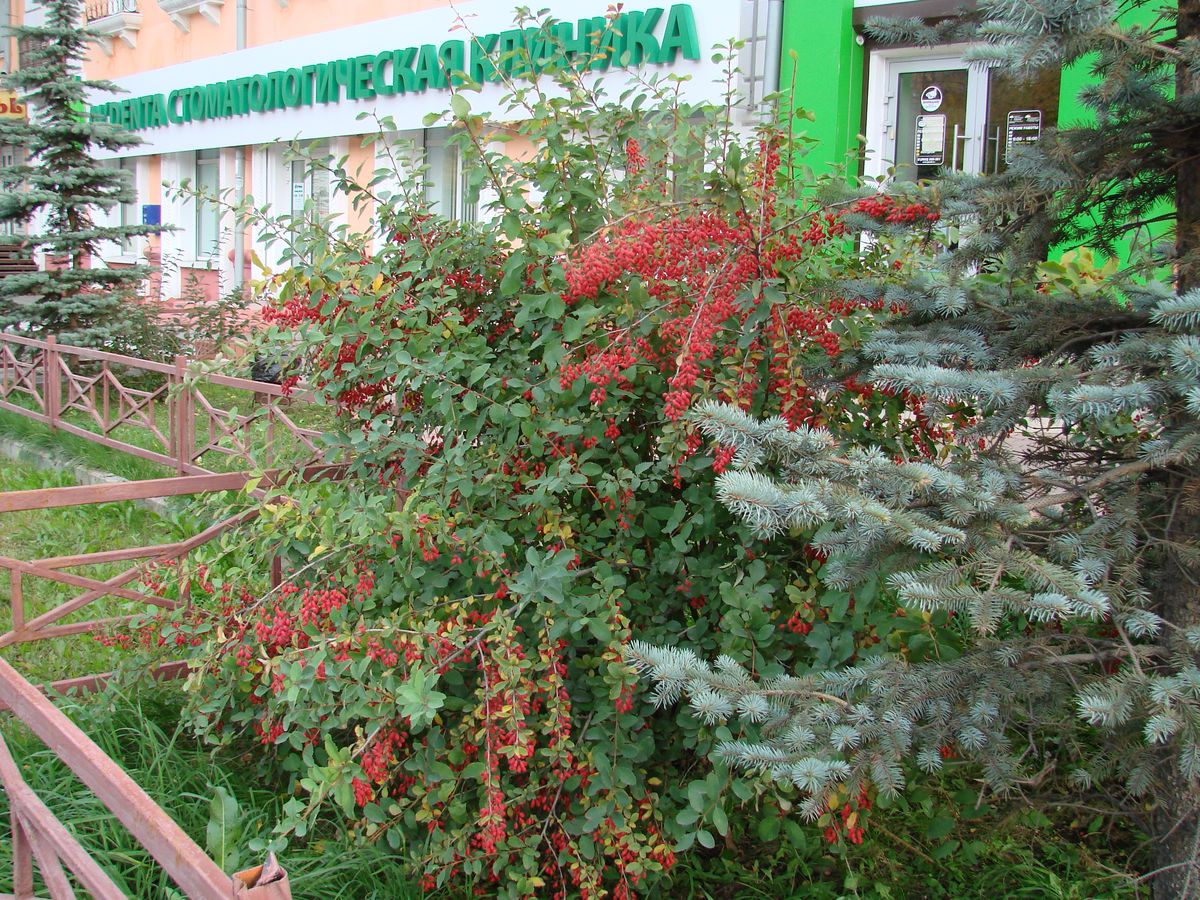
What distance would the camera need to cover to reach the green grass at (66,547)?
4.39 metres

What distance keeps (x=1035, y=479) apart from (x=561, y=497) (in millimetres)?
1193

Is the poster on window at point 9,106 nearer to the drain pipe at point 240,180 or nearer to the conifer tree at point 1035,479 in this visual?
the drain pipe at point 240,180

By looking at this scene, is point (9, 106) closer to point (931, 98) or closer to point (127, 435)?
point (127, 435)

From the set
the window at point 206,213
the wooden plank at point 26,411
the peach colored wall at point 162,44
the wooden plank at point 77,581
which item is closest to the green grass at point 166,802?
the wooden plank at point 77,581

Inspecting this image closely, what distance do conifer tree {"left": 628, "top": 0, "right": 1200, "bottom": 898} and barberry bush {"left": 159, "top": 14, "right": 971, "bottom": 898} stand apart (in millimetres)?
236

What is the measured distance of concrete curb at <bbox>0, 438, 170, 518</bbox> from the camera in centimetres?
668

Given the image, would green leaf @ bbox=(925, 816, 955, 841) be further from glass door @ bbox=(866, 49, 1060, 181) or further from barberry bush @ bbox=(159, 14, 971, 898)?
glass door @ bbox=(866, 49, 1060, 181)

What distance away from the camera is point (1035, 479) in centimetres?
222

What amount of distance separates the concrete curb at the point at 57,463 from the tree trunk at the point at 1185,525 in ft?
17.8

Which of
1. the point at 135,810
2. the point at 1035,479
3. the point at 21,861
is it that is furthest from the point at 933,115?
the point at 135,810

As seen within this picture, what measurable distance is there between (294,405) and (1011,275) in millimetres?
3820

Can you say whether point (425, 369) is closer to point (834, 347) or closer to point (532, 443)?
point (532, 443)

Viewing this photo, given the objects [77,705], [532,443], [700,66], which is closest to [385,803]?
[532,443]

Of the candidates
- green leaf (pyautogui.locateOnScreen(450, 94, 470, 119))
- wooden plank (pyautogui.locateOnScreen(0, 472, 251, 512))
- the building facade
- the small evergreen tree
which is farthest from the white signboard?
green leaf (pyautogui.locateOnScreen(450, 94, 470, 119))
